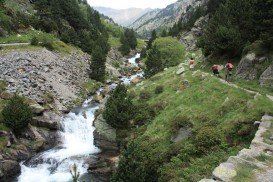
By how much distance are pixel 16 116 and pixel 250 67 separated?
32432 millimetres

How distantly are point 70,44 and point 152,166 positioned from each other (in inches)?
2958

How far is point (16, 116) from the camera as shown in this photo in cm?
4681

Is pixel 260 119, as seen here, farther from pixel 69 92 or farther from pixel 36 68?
pixel 36 68

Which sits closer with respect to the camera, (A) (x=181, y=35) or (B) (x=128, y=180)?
(B) (x=128, y=180)

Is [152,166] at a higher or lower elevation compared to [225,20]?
lower

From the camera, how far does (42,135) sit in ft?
163

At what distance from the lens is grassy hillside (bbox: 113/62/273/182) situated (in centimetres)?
3069

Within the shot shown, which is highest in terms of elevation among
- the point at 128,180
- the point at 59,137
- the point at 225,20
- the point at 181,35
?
the point at 181,35

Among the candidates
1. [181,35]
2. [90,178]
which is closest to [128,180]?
[90,178]

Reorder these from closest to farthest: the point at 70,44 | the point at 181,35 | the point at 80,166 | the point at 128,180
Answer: the point at 128,180 → the point at 80,166 → the point at 70,44 → the point at 181,35

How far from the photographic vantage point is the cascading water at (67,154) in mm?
41312

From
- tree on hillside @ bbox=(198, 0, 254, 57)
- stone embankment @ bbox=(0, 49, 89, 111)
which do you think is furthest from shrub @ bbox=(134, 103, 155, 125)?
stone embankment @ bbox=(0, 49, 89, 111)

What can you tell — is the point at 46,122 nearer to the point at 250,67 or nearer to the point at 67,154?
the point at 67,154

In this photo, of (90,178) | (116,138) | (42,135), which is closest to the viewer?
(90,178)
